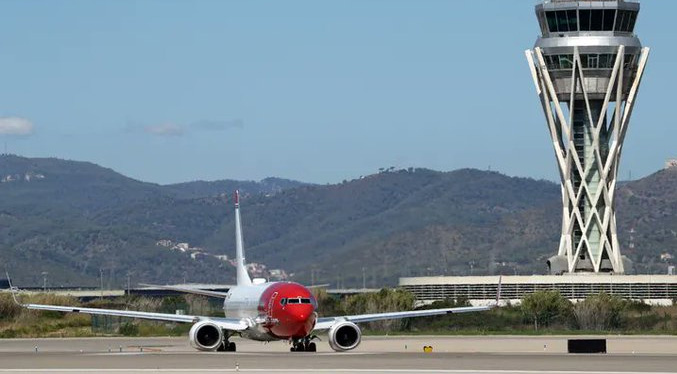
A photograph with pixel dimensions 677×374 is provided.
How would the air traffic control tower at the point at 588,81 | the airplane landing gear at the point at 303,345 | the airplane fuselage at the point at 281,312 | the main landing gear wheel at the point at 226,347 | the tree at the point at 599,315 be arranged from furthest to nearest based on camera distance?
the air traffic control tower at the point at 588,81 → the tree at the point at 599,315 → the main landing gear wheel at the point at 226,347 → the airplane landing gear at the point at 303,345 → the airplane fuselage at the point at 281,312

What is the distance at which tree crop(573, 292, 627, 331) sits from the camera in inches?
5162

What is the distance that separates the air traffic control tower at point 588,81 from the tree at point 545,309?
2440 cm

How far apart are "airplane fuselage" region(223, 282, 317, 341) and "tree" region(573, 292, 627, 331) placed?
53173 millimetres

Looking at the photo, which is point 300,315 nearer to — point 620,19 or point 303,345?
point 303,345

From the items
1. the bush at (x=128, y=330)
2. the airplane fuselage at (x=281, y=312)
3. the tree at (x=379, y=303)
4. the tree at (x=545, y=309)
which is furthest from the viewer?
the tree at (x=379, y=303)

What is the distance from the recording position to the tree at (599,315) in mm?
131125

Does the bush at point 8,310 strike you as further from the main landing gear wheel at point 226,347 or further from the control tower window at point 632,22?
the control tower window at point 632,22

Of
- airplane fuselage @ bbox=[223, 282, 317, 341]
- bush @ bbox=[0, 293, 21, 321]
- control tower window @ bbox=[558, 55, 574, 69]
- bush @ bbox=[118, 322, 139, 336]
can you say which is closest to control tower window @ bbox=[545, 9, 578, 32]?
control tower window @ bbox=[558, 55, 574, 69]

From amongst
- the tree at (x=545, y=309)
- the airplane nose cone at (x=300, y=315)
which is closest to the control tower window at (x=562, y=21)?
the tree at (x=545, y=309)

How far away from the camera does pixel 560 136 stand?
16338 cm

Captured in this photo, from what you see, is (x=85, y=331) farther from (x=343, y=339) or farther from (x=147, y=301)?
(x=343, y=339)

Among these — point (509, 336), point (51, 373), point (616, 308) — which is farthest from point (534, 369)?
point (616, 308)

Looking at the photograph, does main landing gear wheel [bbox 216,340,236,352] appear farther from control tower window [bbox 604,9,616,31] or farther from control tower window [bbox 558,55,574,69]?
control tower window [bbox 604,9,616,31]

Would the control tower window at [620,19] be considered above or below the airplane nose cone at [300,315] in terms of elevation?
above
